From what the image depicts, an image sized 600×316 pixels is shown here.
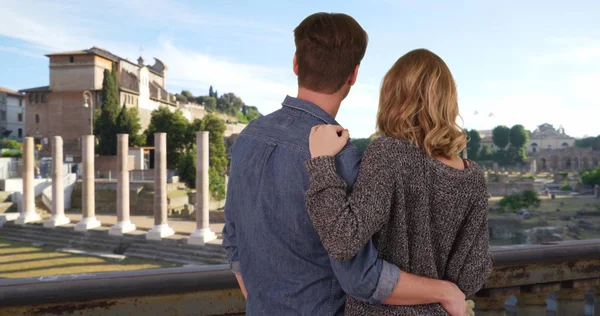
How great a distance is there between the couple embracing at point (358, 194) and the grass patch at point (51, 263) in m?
17.3

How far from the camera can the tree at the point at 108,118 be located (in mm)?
43406

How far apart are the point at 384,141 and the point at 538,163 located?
93812 millimetres

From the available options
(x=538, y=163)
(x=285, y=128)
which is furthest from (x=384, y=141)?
(x=538, y=163)

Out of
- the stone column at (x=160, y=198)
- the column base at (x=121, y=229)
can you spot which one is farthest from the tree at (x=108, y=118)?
the stone column at (x=160, y=198)

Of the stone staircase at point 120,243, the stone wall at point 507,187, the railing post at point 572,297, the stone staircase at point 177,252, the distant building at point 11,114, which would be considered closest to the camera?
the railing post at point 572,297

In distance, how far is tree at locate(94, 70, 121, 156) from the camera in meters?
43.4

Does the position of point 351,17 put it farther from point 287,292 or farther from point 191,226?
point 191,226

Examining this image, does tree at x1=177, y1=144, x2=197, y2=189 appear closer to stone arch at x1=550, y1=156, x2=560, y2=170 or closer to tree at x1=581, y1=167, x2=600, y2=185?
tree at x1=581, y1=167, x2=600, y2=185

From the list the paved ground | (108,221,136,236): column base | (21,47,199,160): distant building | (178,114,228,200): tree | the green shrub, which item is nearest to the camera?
(108,221,136,236): column base

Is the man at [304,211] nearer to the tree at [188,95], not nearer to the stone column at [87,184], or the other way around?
the stone column at [87,184]

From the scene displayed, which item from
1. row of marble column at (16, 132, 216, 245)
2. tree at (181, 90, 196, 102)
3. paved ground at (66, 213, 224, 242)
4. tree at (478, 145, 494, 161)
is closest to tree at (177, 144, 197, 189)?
paved ground at (66, 213, 224, 242)

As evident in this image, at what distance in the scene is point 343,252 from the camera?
1.42 m

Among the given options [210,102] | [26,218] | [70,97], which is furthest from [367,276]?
[210,102]

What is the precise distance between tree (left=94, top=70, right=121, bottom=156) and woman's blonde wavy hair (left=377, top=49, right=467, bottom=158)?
43.9 meters
